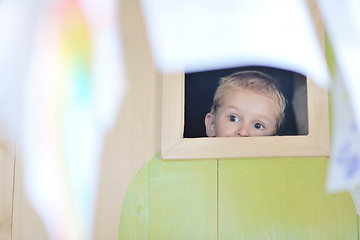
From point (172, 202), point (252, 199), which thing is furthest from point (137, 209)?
point (252, 199)

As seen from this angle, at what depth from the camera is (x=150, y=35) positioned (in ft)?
3.10

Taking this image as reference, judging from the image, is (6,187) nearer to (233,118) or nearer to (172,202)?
(172,202)

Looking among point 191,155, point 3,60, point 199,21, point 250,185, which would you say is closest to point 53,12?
point 3,60

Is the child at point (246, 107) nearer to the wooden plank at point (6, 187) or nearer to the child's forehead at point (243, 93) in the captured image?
the child's forehead at point (243, 93)

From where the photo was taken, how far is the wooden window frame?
824 mm

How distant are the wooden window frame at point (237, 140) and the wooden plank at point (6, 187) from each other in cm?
27

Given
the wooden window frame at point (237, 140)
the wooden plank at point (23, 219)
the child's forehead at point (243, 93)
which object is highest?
the child's forehead at point (243, 93)

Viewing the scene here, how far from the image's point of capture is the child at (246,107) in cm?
89

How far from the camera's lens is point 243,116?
904 mm

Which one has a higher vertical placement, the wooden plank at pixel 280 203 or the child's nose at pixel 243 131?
the child's nose at pixel 243 131

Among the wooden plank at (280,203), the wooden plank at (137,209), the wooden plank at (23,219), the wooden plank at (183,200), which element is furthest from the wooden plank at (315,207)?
the wooden plank at (23,219)

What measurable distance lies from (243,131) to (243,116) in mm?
30

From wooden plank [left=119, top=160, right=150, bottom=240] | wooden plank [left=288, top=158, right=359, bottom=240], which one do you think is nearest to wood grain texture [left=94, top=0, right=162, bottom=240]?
wooden plank [left=119, top=160, right=150, bottom=240]

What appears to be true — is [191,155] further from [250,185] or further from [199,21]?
[199,21]
